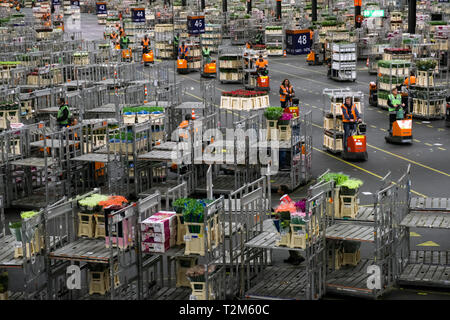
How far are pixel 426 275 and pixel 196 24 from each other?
1733 inches

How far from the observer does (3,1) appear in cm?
12638

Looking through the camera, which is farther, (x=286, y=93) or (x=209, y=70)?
(x=209, y=70)

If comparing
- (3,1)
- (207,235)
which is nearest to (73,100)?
(207,235)

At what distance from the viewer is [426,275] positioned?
17250mm

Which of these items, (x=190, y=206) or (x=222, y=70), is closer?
(x=190, y=206)

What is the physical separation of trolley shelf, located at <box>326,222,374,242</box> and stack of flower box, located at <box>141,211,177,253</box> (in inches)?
113

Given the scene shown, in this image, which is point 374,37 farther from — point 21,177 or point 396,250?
point 396,250

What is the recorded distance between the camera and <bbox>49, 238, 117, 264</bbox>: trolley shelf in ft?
50.3

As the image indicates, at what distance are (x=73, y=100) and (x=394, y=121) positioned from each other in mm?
13107

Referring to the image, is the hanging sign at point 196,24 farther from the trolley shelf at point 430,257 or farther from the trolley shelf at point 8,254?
the trolley shelf at point 8,254

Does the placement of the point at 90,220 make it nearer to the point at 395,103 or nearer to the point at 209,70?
the point at 395,103

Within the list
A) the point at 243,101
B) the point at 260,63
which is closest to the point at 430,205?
the point at 243,101

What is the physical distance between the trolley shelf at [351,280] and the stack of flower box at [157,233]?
315 cm

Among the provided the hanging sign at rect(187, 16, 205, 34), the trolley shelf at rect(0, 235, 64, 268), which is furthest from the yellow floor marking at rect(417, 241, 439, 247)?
the hanging sign at rect(187, 16, 205, 34)
